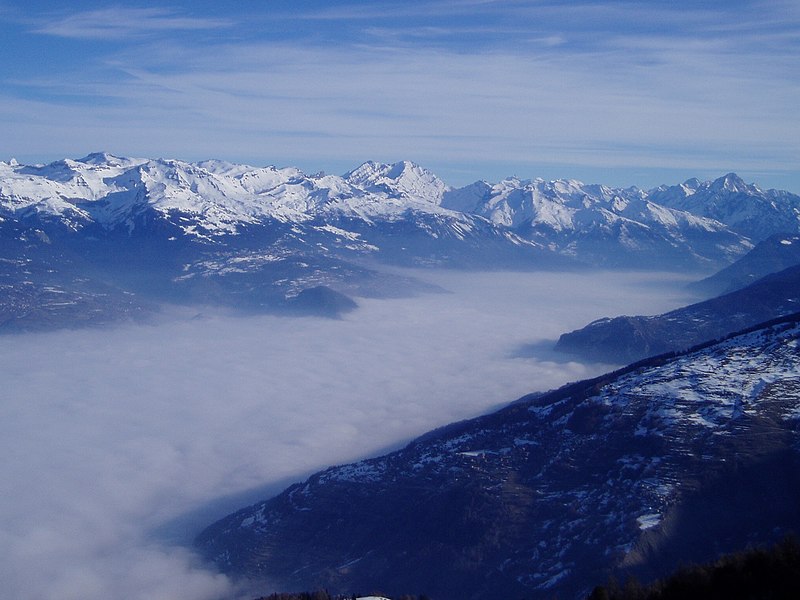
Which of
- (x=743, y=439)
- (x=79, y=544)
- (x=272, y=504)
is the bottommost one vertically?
(x=79, y=544)

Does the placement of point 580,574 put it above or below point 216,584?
above

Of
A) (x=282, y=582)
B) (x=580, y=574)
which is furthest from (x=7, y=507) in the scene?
(x=580, y=574)

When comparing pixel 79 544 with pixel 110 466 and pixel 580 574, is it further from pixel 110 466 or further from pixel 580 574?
pixel 580 574

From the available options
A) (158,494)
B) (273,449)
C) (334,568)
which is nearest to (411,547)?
(334,568)

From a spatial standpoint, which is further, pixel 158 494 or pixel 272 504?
pixel 158 494

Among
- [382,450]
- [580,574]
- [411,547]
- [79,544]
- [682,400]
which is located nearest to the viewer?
[580,574]

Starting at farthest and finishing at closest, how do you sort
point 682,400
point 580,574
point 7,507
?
point 7,507
point 682,400
point 580,574
